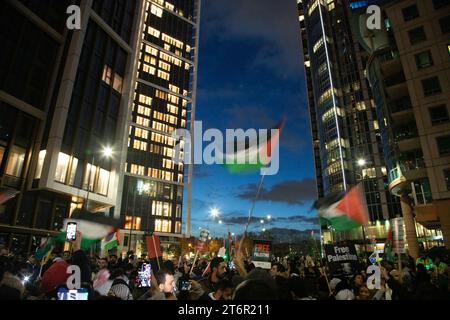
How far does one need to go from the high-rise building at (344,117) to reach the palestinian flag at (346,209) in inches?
2379

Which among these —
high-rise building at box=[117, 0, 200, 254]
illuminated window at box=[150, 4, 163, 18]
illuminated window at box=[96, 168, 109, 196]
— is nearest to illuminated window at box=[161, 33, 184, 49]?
high-rise building at box=[117, 0, 200, 254]

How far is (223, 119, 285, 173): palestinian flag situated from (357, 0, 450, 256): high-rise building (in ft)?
69.6

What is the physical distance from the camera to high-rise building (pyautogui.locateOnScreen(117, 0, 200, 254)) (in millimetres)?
89812

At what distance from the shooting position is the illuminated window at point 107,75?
127 feet

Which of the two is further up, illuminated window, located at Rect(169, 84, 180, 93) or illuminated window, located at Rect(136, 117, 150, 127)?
illuminated window, located at Rect(169, 84, 180, 93)

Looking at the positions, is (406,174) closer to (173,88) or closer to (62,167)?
(62,167)

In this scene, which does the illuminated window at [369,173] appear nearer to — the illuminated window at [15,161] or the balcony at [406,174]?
the balcony at [406,174]

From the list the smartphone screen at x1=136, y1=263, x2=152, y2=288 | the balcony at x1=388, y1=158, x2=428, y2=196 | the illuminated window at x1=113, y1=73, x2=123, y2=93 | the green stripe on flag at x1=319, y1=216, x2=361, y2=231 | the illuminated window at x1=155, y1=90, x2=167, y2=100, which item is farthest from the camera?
the illuminated window at x1=155, y1=90, x2=167, y2=100

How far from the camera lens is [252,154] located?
1173cm

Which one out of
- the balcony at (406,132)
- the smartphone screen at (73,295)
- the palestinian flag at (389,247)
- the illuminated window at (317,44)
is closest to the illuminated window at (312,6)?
the illuminated window at (317,44)

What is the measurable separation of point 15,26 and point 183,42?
85.5m

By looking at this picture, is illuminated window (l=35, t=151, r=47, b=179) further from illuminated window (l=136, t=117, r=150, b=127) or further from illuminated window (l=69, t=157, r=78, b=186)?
illuminated window (l=136, t=117, r=150, b=127)

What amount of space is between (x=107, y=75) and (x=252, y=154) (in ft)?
111
